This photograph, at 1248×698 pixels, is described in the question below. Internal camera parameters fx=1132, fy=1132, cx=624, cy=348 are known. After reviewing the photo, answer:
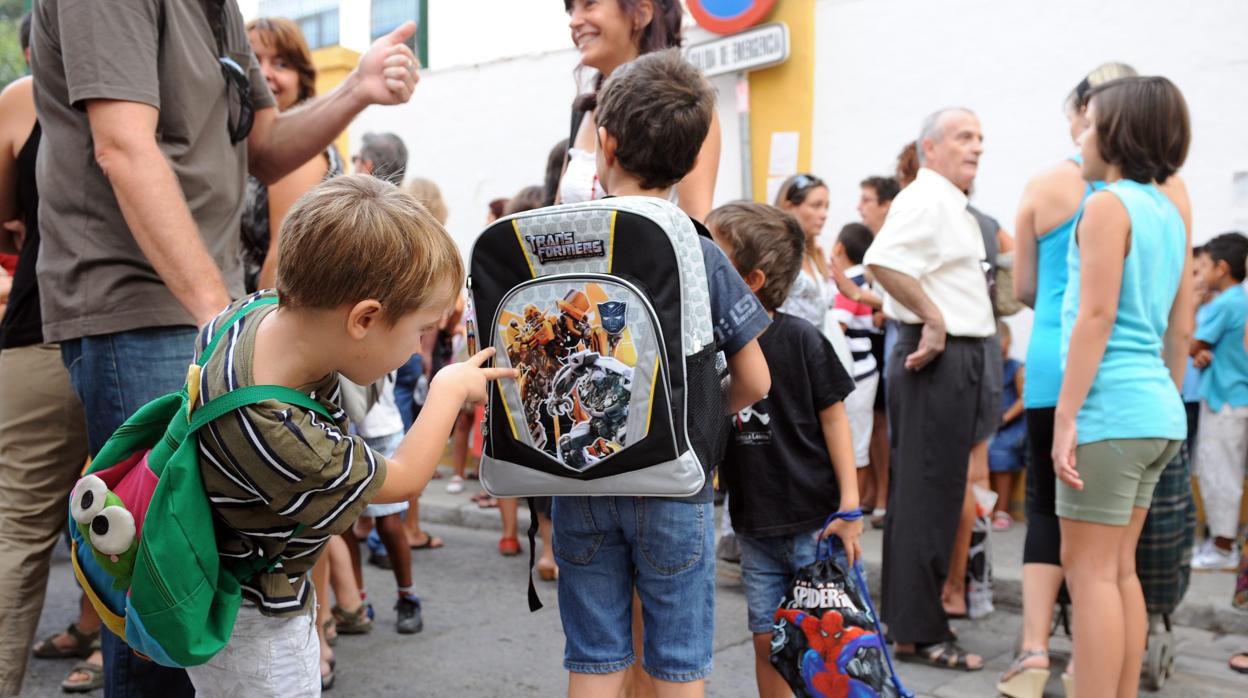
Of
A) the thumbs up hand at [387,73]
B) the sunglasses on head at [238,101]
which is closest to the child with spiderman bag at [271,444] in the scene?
the thumbs up hand at [387,73]

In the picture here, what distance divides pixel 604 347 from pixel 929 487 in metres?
2.31

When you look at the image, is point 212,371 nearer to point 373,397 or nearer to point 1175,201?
point 373,397

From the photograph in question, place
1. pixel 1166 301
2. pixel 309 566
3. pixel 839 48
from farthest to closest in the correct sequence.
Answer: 1. pixel 839 48
2. pixel 1166 301
3. pixel 309 566

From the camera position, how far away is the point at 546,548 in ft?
19.1

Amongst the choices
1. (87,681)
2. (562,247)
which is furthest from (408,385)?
(562,247)

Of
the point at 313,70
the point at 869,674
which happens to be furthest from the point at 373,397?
the point at 313,70

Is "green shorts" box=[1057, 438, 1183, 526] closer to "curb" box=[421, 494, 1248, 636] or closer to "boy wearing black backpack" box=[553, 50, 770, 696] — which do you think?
"boy wearing black backpack" box=[553, 50, 770, 696]

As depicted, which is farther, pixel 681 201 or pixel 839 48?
pixel 839 48

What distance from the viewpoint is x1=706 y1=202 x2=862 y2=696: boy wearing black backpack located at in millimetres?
3107

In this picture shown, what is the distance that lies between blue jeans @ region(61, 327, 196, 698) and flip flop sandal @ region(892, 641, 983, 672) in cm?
274

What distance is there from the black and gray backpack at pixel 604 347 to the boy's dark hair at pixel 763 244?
29.4 inches

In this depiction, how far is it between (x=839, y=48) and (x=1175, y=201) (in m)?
4.30

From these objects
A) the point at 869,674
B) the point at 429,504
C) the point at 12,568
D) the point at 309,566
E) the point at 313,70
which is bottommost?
the point at 429,504

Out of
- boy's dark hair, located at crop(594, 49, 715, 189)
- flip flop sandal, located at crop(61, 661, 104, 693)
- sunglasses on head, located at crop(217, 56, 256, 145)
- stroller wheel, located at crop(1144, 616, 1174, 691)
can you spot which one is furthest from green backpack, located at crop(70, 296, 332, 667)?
stroller wheel, located at crop(1144, 616, 1174, 691)
